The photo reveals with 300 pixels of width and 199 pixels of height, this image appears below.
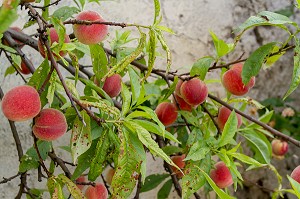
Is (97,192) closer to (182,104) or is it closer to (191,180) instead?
(191,180)

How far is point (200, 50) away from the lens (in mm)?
1771

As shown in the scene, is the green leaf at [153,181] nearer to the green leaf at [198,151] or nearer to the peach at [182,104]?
the peach at [182,104]

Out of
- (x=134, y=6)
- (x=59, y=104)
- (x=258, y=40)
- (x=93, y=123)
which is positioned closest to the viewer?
(x=93, y=123)

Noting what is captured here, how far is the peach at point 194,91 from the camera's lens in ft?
3.44

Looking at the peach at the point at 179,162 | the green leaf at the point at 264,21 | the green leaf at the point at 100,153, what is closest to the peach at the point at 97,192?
the green leaf at the point at 100,153

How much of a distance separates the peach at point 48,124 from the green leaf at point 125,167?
99 millimetres

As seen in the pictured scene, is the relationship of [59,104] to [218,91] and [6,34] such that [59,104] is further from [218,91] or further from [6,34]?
[218,91]

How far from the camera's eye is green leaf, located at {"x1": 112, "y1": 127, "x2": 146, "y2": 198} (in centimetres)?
81

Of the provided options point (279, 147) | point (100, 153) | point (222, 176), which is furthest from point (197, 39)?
point (100, 153)

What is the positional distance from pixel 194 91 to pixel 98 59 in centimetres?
20

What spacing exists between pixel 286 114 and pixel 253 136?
675mm

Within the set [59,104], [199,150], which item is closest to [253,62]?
[199,150]

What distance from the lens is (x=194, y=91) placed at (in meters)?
1.05

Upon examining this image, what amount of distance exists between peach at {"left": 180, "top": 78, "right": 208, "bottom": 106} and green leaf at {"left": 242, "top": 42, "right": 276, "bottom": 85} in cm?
11
